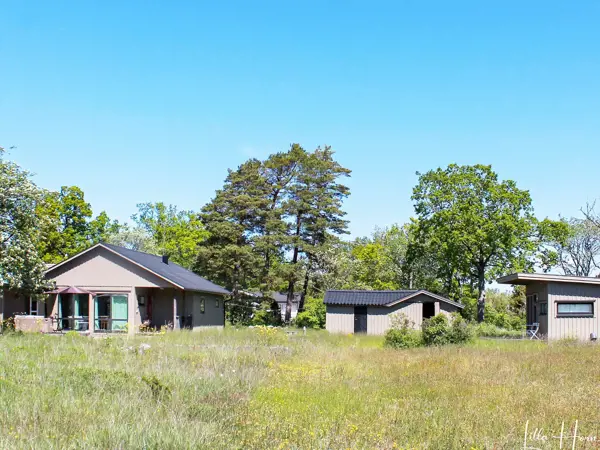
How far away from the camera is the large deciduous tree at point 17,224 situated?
26.8m

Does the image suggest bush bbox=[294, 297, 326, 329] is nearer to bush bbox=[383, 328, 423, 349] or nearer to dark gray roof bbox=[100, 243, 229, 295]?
dark gray roof bbox=[100, 243, 229, 295]

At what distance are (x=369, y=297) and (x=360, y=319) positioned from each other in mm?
1475

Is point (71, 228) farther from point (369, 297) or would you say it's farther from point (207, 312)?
point (369, 297)

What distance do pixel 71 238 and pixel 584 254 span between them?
4376 cm

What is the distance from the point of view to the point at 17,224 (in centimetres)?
2753


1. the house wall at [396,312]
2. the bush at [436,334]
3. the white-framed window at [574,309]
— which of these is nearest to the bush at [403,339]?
the bush at [436,334]

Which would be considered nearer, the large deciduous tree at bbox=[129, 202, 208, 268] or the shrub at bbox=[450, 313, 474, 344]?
the shrub at bbox=[450, 313, 474, 344]

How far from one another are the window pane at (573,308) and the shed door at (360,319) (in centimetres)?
1265

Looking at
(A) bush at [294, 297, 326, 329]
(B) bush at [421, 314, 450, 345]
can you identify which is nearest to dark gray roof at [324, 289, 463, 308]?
(A) bush at [294, 297, 326, 329]

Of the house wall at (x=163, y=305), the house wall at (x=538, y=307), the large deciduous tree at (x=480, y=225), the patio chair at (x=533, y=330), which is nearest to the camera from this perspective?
the house wall at (x=538, y=307)

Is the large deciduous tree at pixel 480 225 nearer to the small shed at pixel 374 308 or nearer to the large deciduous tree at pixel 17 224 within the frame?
the small shed at pixel 374 308

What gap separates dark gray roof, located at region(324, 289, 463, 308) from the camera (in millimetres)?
38906

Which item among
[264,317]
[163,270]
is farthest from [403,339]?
[264,317]

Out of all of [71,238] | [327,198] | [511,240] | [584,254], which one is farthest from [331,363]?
[584,254]
